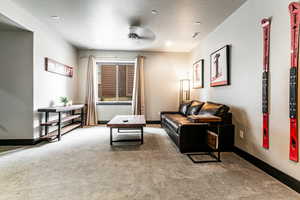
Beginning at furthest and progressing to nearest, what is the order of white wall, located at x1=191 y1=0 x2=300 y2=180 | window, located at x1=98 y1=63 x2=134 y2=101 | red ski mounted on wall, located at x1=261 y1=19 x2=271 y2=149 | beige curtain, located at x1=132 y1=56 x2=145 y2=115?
window, located at x1=98 y1=63 x2=134 y2=101 < beige curtain, located at x1=132 y1=56 x2=145 y2=115 < red ski mounted on wall, located at x1=261 y1=19 x2=271 y2=149 < white wall, located at x1=191 y1=0 x2=300 y2=180

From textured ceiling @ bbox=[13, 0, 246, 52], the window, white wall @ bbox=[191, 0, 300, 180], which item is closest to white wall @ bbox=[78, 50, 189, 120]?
the window

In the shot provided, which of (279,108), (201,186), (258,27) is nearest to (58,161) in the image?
(201,186)

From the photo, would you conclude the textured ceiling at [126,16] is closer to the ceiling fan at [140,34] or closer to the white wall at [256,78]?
the ceiling fan at [140,34]

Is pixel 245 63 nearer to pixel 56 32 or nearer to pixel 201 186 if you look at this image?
pixel 201 186

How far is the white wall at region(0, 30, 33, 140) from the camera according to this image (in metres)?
3.20

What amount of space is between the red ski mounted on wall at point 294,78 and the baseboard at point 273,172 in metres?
0.26

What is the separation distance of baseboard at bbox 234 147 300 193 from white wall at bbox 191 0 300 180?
0.06 m

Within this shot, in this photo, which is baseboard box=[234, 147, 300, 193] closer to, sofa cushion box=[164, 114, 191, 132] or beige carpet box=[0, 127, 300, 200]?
beige carpet box=[0, 127, 300, 200]

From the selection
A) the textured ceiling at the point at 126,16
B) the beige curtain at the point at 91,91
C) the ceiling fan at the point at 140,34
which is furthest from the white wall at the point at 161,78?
the ceiling fan at the point at 140,34

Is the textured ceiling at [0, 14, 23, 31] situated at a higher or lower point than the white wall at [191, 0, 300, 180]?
higher

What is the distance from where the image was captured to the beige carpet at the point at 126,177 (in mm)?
1641

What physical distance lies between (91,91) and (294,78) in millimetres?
5332

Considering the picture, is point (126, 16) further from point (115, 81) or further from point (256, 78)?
point (115, 81)

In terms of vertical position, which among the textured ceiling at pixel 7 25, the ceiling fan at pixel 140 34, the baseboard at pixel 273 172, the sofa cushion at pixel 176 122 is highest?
the ceiling fan at pixel 140 34
